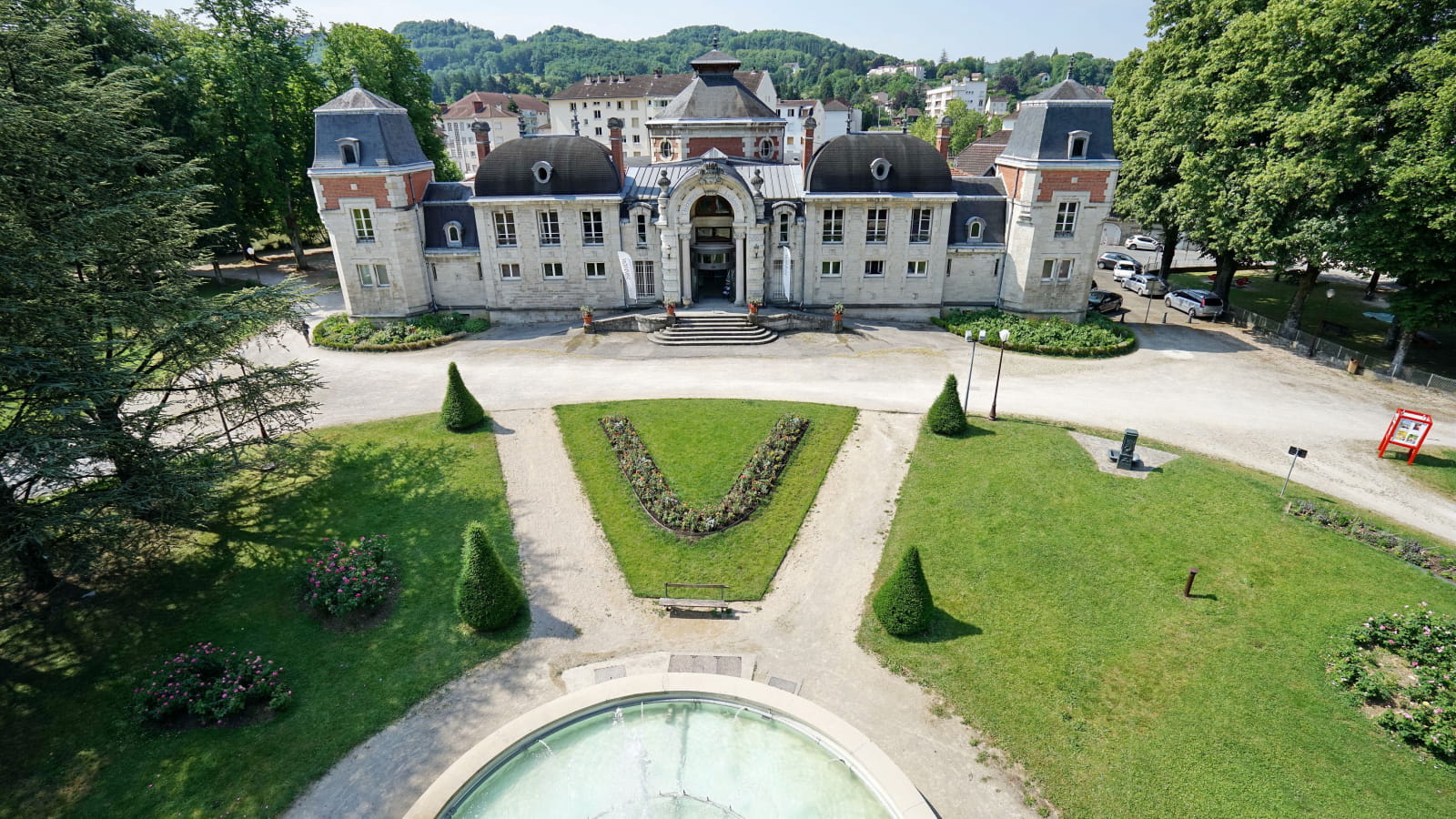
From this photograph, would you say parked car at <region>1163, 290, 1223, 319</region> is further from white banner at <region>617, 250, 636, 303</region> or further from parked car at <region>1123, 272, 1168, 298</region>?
white banner at <region>617, 250, 636, 303</region>

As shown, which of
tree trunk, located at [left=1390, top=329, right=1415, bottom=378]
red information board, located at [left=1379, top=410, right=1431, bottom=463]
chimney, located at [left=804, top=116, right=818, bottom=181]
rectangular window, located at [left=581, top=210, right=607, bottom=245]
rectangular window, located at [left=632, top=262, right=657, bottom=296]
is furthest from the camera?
chimney, located at [left=804, top=116, right=818, bottom=181]

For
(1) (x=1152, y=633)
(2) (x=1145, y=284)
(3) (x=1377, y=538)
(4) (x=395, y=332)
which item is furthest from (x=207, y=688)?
(2) (x=1145, y=284)

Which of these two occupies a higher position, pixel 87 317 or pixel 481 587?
pixel 87 317

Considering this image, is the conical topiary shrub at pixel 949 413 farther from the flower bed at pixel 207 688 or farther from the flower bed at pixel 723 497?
the flower bed at pixel 207 688

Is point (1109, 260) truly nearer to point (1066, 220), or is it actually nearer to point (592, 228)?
point (1066, 220)

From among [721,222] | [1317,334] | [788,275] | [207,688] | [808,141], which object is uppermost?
[808,141]

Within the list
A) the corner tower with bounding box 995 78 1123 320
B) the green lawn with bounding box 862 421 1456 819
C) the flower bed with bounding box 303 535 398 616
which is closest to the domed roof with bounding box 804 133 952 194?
the corner tower with bounding box 995 78 1123 320
